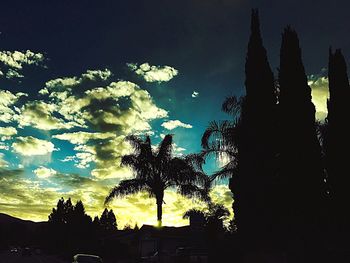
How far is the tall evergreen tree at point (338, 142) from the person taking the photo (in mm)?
22969

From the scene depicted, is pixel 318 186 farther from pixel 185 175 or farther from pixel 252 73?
pixel 185 175

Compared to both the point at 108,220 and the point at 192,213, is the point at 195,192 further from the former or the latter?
the point at 108,220

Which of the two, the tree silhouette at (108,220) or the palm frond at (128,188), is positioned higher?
the tree silhouette at (108,220)

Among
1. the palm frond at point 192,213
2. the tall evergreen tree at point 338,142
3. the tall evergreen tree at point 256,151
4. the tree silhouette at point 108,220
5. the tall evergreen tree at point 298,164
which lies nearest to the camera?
the tall evergreen tree at point 298,164

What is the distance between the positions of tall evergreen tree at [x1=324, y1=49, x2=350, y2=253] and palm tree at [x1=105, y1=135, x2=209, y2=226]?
8829mm

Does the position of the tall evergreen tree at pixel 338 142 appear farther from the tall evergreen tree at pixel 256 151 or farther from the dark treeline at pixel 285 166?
the tall evergreen tree at pixel 256 151

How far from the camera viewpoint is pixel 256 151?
71.5 feet

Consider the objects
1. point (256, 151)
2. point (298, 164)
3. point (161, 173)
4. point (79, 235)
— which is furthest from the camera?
point (79, 235)

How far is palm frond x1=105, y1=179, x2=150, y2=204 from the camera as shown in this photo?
30.2 metres

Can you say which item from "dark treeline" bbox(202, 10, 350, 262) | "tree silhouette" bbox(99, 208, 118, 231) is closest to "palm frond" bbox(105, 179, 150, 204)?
"dark treeline" bbox(202, 10, 350, 262)

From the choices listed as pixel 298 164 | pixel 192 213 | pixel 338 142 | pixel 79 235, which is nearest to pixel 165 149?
pixel 298 164

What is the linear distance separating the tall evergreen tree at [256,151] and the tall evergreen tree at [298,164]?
0.57m

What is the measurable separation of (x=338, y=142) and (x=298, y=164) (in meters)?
4.92

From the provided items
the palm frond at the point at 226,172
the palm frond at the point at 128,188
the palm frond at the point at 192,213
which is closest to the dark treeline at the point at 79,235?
the palm frond at the point at 192,213
